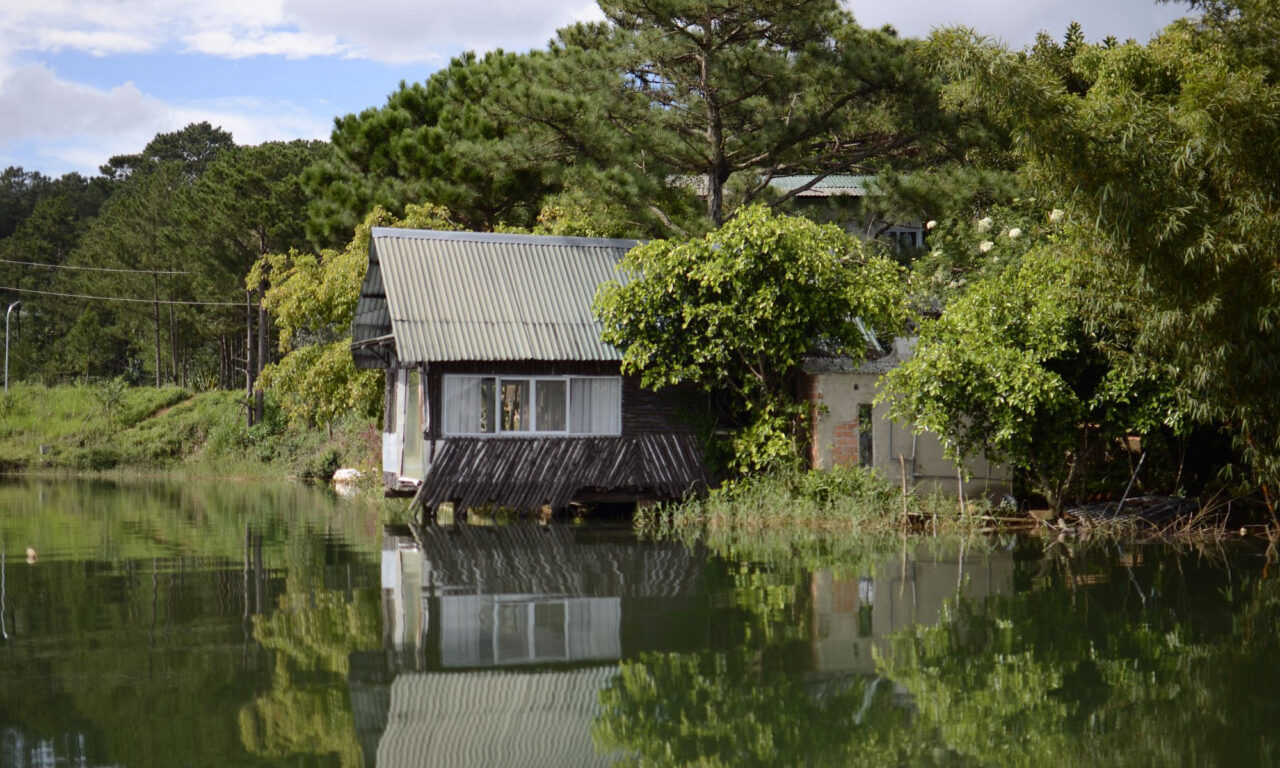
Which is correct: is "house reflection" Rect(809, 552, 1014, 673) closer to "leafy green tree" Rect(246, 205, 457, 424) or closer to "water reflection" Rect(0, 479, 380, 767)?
"water reflection" Rect(0, 479, 380, 767)

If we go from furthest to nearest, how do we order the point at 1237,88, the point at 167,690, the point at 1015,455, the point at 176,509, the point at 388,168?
1. the point at 388,168
2. the point at 176,509
3. the point at 1015,455
4. the point at 1237,88
5. the point at 167,690

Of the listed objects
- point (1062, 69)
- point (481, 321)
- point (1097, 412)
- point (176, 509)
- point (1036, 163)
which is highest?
point (1062, 69)

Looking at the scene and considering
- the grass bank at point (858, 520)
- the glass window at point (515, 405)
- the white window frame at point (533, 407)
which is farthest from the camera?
the glass window at point (515, 405)

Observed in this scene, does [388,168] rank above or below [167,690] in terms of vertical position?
above

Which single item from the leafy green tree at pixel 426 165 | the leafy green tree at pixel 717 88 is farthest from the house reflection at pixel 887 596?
the leafy green tree at pixel 426 165

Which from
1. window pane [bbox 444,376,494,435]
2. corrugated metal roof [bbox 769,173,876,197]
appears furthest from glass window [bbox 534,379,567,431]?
corrugated metal roof [bbox 769,173,876,197]

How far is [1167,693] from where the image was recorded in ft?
25.9

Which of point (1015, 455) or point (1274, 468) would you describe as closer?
point (1274, 468)

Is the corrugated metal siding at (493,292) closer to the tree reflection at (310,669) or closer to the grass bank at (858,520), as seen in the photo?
the grass bank at (858,520)

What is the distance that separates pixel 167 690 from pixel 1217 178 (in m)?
12.1

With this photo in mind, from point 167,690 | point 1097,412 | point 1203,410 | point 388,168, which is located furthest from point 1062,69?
point 167,690

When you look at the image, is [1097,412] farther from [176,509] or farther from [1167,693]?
[176,509]

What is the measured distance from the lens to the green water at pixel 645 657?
6793mm

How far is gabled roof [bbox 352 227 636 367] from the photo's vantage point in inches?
794
